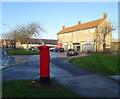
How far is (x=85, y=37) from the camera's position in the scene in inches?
1955

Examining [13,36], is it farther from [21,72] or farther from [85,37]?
[21,72]

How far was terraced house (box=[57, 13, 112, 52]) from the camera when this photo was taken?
45031 millimetres

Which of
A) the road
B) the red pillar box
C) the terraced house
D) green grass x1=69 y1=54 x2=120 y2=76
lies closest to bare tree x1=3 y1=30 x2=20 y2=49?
the terraced house

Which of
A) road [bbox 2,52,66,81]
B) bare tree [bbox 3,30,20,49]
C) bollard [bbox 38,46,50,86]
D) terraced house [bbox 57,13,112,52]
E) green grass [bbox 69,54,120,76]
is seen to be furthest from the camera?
bare tree [bbox 3,30,20,49]

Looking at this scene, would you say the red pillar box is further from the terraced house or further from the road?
the terraced house

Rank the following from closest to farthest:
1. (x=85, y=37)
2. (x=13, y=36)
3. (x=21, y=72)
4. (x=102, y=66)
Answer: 1. (x=21, y=72)
2. (x=102, y=66)
3. (x=85, y=37)
4. (x=13, y=36)

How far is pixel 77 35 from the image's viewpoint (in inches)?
2115

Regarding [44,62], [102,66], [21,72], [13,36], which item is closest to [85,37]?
[13,36]

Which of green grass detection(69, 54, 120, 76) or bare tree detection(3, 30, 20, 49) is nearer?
green grass detection(69, 54, 120, 76)

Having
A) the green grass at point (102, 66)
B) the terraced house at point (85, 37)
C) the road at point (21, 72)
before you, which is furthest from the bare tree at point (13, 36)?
the green grass at point (102, 66)

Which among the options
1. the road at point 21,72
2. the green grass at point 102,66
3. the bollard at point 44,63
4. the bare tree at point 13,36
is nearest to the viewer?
the bollard at point 44,63

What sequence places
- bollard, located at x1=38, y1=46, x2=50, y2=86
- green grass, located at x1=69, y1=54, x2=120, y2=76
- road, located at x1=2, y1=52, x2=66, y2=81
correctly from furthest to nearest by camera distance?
green grass, located at x1=69, y1=54, x2=120, y2=76
road, located at x1=2, y1=52, x2=66, y2=81
bollard, located at x1=38, y1=46, x2=50, y2=86

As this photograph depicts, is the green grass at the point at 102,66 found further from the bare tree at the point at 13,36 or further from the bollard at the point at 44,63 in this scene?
the bare tree at the point at 13,36

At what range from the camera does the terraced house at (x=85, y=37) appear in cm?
4503
